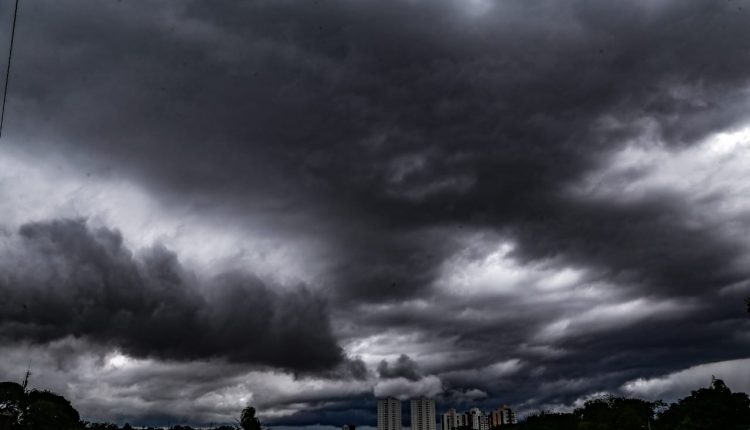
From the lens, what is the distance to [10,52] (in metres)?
25.5

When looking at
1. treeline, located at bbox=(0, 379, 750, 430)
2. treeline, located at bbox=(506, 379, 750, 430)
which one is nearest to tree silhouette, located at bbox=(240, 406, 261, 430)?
treeline, located at bbox=(0, 379, 750, 430)

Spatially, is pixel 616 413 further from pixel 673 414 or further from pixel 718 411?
pixel 718 411

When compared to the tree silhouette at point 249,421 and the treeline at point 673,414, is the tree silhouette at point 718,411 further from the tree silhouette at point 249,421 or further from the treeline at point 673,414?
the tree silhouette at point 249,421

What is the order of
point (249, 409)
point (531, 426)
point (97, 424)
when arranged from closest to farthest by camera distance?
point (249, 409) < point (97, 424) < point (531, 426)

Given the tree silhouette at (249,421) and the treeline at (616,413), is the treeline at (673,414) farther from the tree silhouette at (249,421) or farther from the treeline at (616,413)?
the tree silhouette at (249,421)

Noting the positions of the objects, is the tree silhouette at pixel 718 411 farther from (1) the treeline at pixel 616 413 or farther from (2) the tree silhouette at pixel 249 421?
(2) the tree silhouette at pixel 249 421

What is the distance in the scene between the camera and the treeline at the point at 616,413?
99.1m

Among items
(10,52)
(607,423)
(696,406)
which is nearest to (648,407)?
(607,423)

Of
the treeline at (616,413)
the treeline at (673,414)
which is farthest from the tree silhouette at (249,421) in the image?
the treeline at (673,414)

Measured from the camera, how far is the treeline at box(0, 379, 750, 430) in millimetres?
99062

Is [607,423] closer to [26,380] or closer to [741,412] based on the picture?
[741,412]

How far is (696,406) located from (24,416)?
127 metres

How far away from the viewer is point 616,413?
497 ft

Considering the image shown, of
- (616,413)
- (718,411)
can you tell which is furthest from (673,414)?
(718,411)
